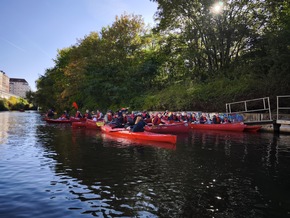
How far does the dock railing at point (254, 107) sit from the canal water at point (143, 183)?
11768 mm

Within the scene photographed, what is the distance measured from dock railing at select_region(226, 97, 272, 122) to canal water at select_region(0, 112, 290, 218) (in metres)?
11.8

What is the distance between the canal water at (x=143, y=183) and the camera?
6723 mm

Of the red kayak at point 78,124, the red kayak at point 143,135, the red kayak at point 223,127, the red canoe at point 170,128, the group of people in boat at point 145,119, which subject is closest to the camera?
the red kayak at point 143,135

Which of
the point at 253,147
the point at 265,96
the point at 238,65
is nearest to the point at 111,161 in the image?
the point at 253,147

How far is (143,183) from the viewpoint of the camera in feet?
28.8

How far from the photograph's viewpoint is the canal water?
6.72m

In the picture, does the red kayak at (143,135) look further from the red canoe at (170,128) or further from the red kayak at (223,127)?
the red kayak at (223,127)

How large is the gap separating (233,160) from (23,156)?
9596 mm

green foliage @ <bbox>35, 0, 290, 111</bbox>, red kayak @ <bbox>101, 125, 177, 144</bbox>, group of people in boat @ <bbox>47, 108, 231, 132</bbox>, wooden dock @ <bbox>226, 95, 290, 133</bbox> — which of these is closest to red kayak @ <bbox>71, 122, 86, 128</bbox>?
group of people in boat @ <bbox>47, 108, 231, 132</bbox>

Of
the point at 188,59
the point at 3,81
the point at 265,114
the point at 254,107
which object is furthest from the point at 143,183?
the point at 3,81

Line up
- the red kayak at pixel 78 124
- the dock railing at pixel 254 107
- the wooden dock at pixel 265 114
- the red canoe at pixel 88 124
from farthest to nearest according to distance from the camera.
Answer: the red kayak at pixel 78 124
the red canoe at pixel 88 124
the dock railing at pixel 254 107
the wooden dock at pixel 265 114

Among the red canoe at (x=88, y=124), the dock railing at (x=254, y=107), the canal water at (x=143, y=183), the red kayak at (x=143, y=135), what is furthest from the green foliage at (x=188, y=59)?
A: the canal water at (x=143, y=183)

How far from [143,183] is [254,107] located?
2189 centimetres

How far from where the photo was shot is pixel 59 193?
25.4 feet
